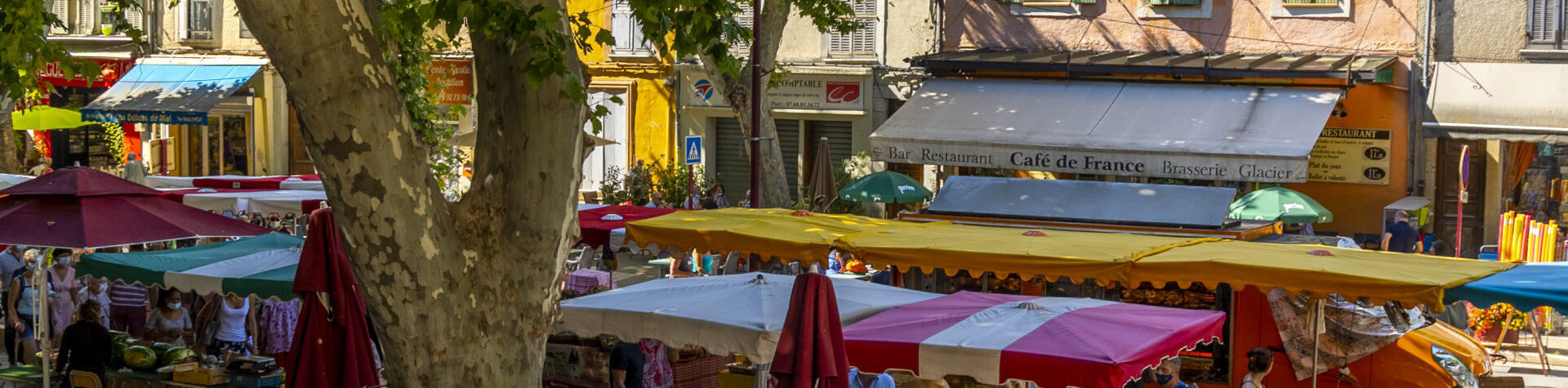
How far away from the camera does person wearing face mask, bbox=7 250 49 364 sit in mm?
14016

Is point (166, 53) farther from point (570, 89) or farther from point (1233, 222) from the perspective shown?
point (570, 89)

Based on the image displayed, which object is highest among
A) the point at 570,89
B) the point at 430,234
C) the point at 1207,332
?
the point at 570,89

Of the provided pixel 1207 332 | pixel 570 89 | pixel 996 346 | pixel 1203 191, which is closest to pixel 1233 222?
pixel 1203 191

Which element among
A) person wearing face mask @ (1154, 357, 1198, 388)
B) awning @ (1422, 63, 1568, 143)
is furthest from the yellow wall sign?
person wearing face mask @ (1154, 357, 1198, 388)

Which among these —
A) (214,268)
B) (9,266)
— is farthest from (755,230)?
(9,266)

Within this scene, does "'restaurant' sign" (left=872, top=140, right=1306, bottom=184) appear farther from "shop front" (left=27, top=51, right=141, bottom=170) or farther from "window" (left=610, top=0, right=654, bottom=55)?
"shop front" (left=27, top=51, right=141, bottom=170)

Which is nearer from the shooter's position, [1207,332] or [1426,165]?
[1207,332]

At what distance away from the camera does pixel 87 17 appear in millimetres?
31312

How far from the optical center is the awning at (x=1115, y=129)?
66.8 feet

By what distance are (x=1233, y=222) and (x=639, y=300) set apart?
5.55m

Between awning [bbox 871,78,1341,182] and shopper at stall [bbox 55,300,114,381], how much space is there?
12604mm

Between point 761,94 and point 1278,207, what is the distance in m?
6.64

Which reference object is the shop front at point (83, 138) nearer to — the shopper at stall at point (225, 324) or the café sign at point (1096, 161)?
the café sign at point (1096, 161)

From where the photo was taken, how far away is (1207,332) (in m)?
9.04
